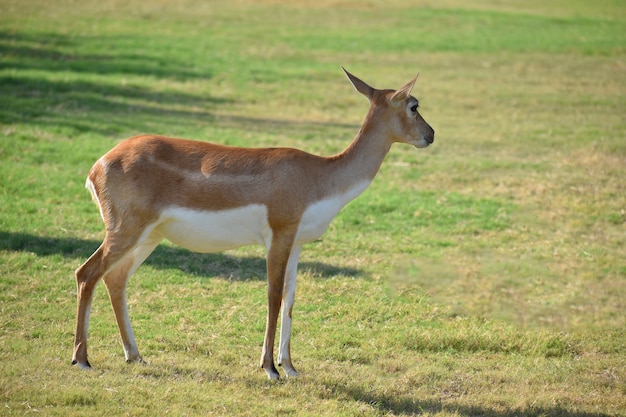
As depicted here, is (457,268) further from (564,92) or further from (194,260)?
(564,92)

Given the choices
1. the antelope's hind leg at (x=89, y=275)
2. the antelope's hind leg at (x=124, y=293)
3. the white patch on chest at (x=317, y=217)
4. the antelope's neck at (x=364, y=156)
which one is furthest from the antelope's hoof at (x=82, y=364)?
the antelope's neck at (x=364, y=156)

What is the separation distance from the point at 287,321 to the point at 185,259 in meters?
3.01

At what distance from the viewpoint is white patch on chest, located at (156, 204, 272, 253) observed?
289 inches

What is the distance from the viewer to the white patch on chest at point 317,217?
7.51 meters

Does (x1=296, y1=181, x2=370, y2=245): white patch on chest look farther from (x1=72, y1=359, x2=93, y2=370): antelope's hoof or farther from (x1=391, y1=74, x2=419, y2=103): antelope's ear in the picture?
(x1=72, y1=359, x2=93, y2=370): antelope's hoof

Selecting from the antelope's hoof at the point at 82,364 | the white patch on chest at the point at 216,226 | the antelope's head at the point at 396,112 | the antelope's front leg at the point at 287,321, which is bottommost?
the antelope's hoof at the point at 82,364

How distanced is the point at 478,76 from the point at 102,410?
18242mm

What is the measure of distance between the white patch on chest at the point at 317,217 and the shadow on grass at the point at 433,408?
1.29 m

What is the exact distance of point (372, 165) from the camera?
311 inches

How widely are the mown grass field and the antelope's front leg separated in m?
0.20

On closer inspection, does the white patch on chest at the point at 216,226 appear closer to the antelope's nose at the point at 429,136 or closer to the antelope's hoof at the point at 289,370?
the antelope's hoof at the point at 289,370

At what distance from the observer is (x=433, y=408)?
723 centimetres

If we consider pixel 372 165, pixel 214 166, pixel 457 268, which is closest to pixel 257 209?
pixel 214 166

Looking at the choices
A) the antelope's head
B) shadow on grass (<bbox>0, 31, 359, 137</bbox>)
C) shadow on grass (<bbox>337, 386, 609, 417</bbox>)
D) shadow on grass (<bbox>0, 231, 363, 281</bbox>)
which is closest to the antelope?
the antelope's head
